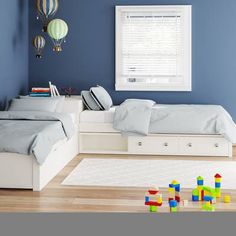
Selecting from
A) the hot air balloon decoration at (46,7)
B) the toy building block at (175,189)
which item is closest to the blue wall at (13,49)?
the hot air balloon decoration at (46,7)

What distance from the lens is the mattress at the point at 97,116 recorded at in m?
5.39

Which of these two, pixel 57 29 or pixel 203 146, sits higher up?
pixel 57 29

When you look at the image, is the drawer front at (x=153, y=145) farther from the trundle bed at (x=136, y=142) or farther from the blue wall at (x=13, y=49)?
the blue wall at (x=13, y=49)

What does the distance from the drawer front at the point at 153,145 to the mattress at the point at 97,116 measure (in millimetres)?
363

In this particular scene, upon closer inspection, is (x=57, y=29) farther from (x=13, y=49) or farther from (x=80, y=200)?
(x=80, y=200)

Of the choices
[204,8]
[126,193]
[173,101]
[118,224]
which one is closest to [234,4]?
[204,8]

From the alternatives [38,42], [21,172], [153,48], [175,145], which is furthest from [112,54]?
[21,172]

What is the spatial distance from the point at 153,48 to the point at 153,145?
1.49 meters

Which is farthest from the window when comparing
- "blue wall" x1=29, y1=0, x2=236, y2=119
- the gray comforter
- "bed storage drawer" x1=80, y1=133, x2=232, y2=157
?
the gray comforter

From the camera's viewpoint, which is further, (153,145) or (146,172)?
(153,145)

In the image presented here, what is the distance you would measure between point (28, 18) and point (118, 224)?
611 cm

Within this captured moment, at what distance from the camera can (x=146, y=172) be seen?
14.1 ft

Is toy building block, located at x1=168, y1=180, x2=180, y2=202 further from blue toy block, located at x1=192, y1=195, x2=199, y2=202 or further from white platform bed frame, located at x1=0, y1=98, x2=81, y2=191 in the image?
white platform bed frame, located at x1=0, y1=98, x2=81, y2=191

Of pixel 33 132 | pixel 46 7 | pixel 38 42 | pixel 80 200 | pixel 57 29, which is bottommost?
pixel 80 200
